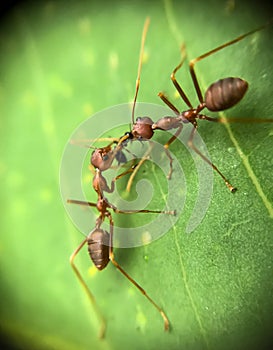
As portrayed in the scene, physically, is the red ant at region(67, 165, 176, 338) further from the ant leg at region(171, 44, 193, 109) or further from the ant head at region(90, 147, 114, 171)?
the ant leg at region(171, 44, 193, 109)

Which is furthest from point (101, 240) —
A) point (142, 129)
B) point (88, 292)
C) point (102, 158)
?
point (142, 129)

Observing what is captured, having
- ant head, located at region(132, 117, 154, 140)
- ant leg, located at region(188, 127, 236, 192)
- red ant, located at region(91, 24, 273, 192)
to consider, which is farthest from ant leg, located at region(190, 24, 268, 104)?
ant head, located at region(132, 117, 154, 140)

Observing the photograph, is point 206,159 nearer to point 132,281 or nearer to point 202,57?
point 202,57

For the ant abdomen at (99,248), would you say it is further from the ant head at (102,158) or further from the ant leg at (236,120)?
the ant leg at (236,120)

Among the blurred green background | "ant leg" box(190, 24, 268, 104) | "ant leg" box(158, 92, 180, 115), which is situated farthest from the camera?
"ant leg" box(158, 92, 180, 115)

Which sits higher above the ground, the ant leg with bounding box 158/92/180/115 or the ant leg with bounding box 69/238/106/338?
the ant leg with bounding box 158/92/180/115

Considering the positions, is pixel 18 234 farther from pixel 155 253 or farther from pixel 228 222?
pixel 228 222
